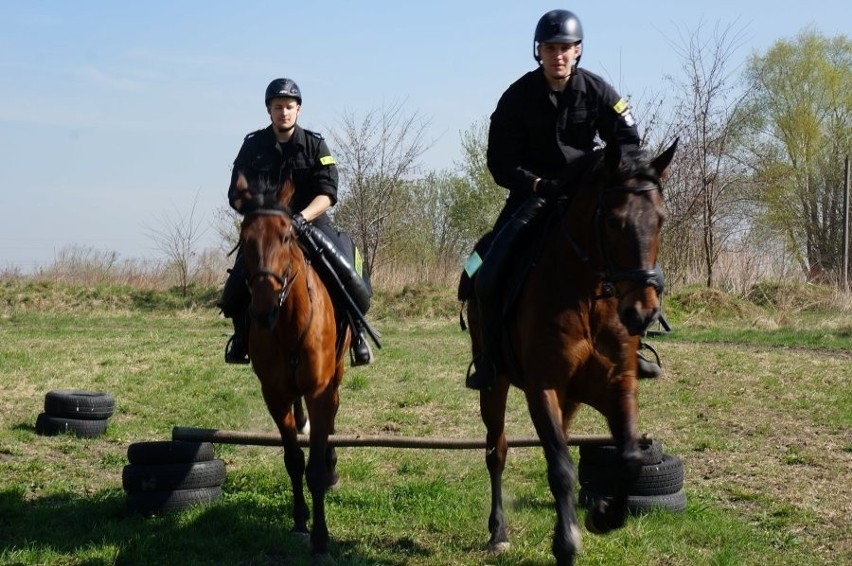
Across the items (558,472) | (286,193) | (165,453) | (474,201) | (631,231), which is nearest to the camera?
(631,231)

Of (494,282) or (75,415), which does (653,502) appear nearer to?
(494,282)

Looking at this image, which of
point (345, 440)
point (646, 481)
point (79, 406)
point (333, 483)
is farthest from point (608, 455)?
point (79, 406)

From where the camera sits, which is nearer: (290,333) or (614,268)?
(614,268)

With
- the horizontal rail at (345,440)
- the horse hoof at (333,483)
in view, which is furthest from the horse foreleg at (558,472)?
the horse hoof at (333,483)

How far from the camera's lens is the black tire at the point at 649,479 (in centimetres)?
700

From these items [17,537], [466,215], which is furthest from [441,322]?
[17,537]

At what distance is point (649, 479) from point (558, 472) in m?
2.10

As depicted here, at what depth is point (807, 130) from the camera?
40906mm

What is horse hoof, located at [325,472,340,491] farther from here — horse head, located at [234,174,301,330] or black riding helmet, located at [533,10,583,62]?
black riding helmet, located at [533,10,583,62]

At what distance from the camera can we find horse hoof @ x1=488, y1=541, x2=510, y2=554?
6281 millimetres

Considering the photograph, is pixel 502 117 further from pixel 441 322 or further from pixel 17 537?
pixel 441 322

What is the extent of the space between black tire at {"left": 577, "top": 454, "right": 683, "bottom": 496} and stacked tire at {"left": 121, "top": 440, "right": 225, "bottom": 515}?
3.05 metres

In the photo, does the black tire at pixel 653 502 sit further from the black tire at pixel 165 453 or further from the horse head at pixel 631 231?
the black tire at pixel 165 453

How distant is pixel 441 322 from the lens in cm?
2472
